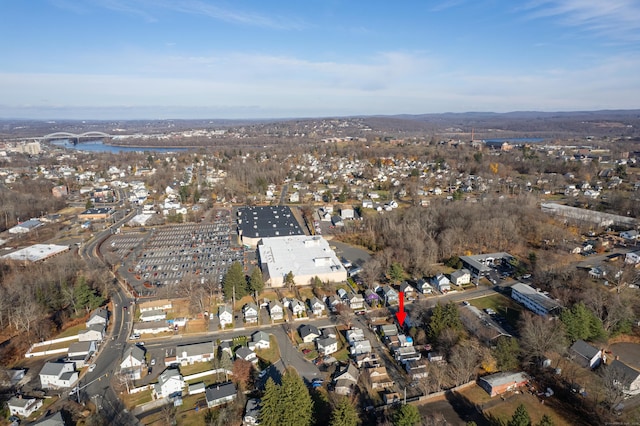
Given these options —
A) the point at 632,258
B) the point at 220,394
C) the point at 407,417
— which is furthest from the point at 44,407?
the point at 632,258

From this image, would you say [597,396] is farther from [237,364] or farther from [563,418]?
[237,364]

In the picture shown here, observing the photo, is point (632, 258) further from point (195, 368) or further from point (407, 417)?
point (195, 368)

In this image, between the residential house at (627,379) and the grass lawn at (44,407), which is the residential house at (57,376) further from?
the residential house at (627,379)

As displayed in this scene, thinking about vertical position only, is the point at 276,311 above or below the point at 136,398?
above

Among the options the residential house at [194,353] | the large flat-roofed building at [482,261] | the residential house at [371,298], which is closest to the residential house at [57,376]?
the residential house at [194,353]

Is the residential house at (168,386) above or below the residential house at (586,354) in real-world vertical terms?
below
